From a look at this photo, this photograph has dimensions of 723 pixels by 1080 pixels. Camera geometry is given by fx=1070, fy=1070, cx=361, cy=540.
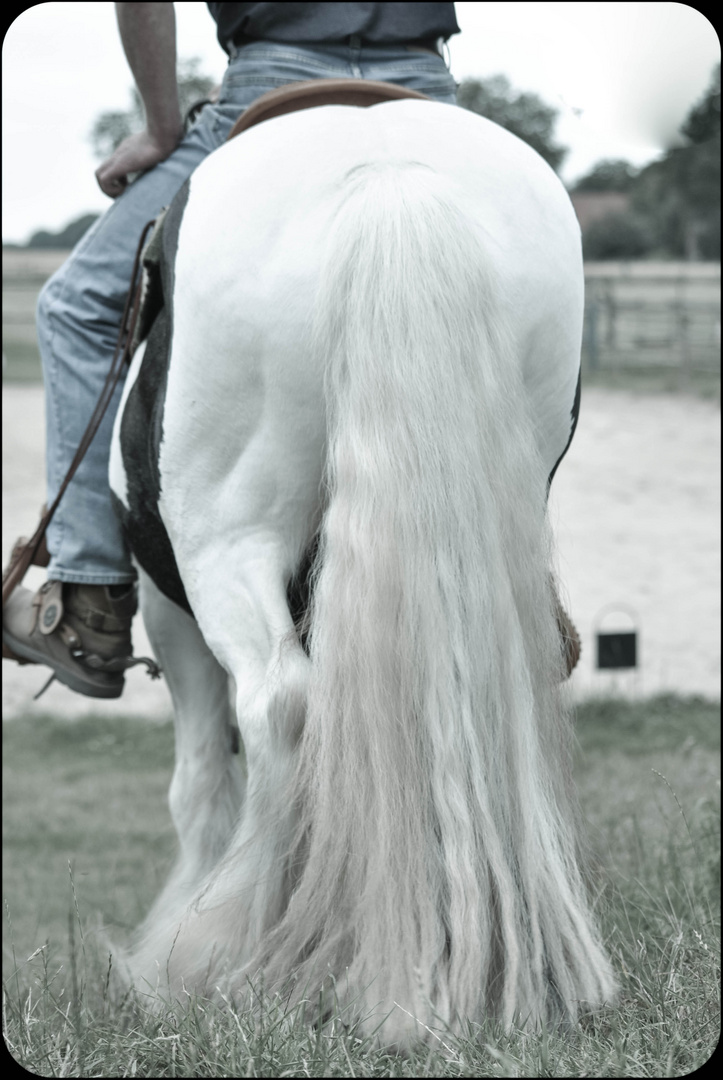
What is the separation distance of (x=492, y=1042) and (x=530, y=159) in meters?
1.37

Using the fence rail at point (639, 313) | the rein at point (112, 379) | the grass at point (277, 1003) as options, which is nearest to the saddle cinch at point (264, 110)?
the rein at point (112, 379)

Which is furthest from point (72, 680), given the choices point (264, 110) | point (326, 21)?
point (326, 21)

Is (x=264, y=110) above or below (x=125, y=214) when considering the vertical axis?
above

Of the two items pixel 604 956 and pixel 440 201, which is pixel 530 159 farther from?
pixel 604 956

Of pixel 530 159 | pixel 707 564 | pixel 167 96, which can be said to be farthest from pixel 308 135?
pixel 707 564

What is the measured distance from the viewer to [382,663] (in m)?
1.51

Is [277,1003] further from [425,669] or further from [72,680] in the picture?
[72,680]

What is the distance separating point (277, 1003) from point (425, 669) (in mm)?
502

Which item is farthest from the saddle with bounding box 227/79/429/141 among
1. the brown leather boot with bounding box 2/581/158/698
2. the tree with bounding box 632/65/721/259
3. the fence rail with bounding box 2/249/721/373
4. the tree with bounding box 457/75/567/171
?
the fence rail with bounding box 2/249/721/373

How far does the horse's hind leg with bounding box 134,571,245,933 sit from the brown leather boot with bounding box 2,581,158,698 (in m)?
0.15

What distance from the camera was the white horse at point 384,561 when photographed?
59.7 inches

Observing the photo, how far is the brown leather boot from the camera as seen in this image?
2.35m

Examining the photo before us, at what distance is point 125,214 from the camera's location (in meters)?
2.16

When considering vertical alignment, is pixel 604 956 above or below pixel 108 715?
above
